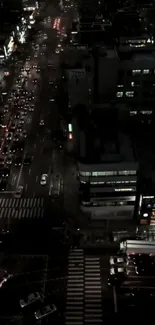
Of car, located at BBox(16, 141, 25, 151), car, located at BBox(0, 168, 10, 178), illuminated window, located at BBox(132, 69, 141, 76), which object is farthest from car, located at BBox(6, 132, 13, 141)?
illuminated window, located at BBox(132, 69, 141, 76)

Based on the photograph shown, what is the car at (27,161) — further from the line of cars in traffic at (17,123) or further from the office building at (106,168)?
the office building at (106,168)

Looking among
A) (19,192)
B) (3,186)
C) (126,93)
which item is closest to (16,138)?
(3,186)

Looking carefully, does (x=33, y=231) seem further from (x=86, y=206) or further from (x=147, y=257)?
(x=147, y=257)

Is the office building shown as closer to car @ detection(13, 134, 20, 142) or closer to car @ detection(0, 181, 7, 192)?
car @ detection(0, 181, 7, 192)

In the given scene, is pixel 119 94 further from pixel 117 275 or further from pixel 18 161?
pixel 117 275

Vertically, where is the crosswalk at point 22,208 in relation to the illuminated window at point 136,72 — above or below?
below

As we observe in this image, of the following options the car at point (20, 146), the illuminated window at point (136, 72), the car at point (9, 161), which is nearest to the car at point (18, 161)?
the car at point (9, 161)
